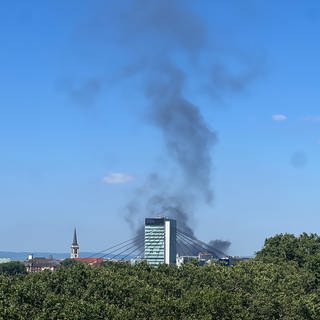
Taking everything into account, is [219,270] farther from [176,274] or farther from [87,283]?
[87,283]

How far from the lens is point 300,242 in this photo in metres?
104

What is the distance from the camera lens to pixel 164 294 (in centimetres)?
5975

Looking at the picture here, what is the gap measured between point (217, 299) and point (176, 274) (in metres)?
22.7

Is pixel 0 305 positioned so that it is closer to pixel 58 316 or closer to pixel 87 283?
pixel 58 316

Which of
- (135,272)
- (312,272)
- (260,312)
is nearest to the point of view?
(260,312)

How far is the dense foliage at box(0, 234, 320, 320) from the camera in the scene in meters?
48.9

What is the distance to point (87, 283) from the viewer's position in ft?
217

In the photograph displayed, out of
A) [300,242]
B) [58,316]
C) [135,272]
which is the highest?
[300,242]

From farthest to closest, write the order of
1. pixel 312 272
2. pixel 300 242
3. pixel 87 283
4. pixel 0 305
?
pixel 300 242
pixel 312 272
pixel 87 283
pixel 0 305

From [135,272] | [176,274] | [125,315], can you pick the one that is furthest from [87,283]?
[125,315]

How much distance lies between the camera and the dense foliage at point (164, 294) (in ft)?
161

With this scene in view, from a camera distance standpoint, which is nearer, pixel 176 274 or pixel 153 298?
pixel 153 298

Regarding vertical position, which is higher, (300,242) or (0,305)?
(300,242)

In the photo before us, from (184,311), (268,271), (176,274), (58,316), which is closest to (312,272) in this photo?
(268,271)
